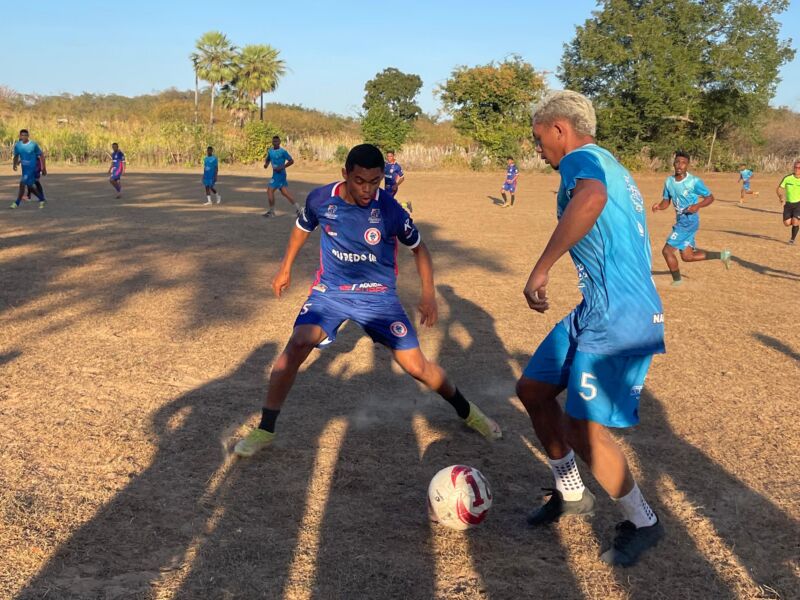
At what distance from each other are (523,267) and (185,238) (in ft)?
21.5

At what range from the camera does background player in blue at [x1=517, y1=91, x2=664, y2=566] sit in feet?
10.1

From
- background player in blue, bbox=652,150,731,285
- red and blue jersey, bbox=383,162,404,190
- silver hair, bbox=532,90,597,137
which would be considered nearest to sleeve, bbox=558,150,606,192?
silver hair, bbox=532,90,597,137

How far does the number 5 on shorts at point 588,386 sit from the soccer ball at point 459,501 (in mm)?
899

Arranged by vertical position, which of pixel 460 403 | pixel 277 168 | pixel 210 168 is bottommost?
pixel 460 403

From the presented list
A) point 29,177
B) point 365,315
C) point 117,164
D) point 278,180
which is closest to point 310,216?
point 365,315

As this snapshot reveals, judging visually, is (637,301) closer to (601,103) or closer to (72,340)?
(72,340)

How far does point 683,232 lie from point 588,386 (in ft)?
26.8

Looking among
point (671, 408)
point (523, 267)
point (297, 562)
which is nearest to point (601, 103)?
point (523, 267)

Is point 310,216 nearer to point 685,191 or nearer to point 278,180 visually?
point 685,191

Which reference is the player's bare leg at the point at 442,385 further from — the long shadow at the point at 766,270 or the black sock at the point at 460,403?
the long shadow at the point at 766,270

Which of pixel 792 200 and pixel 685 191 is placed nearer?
pixel 685 191

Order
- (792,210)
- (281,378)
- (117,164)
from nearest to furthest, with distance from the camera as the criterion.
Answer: (281,378) < (792,210) < (117,164)

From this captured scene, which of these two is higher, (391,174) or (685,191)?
(685,191)

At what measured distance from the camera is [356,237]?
4586mm
